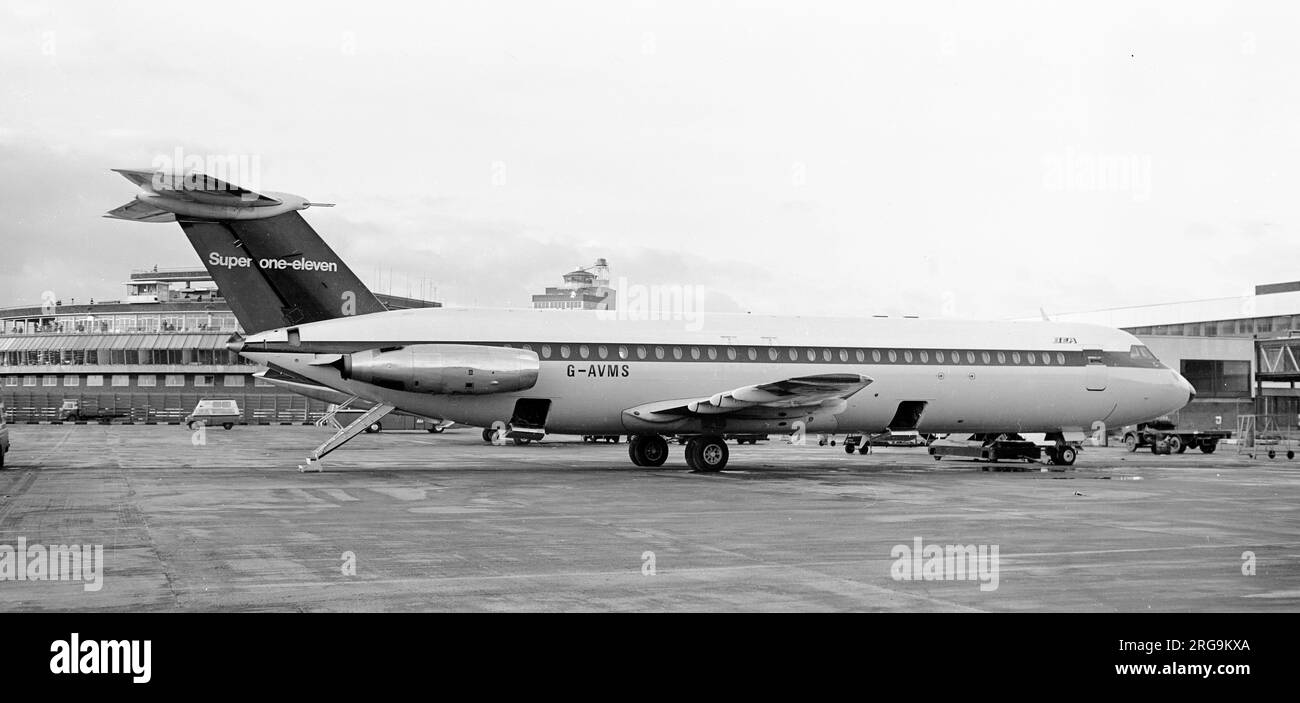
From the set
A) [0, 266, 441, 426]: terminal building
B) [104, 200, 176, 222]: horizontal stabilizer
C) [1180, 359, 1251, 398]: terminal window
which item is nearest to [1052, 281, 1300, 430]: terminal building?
[1180, 359, 1251, 398]: terminal window

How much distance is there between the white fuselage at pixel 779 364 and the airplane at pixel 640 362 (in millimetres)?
41

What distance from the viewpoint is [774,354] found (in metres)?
27.0

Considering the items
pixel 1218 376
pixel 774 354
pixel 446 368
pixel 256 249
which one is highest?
pixel 256 249

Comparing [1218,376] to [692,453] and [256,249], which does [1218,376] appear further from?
[256,249]

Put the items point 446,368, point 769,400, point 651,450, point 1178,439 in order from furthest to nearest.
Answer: point 1178,439
point 651,450
point 769,400
point 446,368

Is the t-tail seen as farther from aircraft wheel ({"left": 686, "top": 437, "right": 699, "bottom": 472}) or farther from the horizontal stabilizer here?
aircraft wheel ({"left": 686, "top": 437, "right": 699, "bottom": 472})

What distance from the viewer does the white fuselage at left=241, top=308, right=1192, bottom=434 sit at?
24109 mm

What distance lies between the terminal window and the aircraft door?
22954 millimetres

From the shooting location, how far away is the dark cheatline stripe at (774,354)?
2405cm

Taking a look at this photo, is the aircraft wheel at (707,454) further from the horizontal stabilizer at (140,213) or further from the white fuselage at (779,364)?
the horizontal stabilizer at (140,213)

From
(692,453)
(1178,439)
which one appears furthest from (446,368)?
(1178,439)

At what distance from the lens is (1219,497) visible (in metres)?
20.1

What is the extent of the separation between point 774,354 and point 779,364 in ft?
0.88
